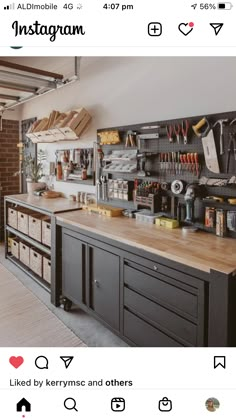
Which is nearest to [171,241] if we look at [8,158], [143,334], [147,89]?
[143,334]

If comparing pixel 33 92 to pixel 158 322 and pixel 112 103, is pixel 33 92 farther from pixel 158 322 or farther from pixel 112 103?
pixel 158 322

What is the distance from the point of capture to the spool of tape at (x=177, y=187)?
172 cm

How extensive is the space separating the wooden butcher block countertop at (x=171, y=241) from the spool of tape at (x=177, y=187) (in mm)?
238

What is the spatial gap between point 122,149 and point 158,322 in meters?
1.26

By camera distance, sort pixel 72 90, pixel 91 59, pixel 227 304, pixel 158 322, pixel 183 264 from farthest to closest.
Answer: pixel 72 90 → pixel 91 59 → pixel 158 322 → pixel 183 264 → pixel 227 304

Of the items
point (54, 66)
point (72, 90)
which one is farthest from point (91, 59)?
point (54, 66)

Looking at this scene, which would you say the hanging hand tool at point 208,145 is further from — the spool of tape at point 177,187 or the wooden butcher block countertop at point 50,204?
the wooden butcher block countertop at point 50,204

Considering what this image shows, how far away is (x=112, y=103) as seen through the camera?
2.23 meters

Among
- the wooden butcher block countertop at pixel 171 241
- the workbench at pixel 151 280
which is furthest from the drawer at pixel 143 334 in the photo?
the wooden butcher block countertop at pixel 171 241
